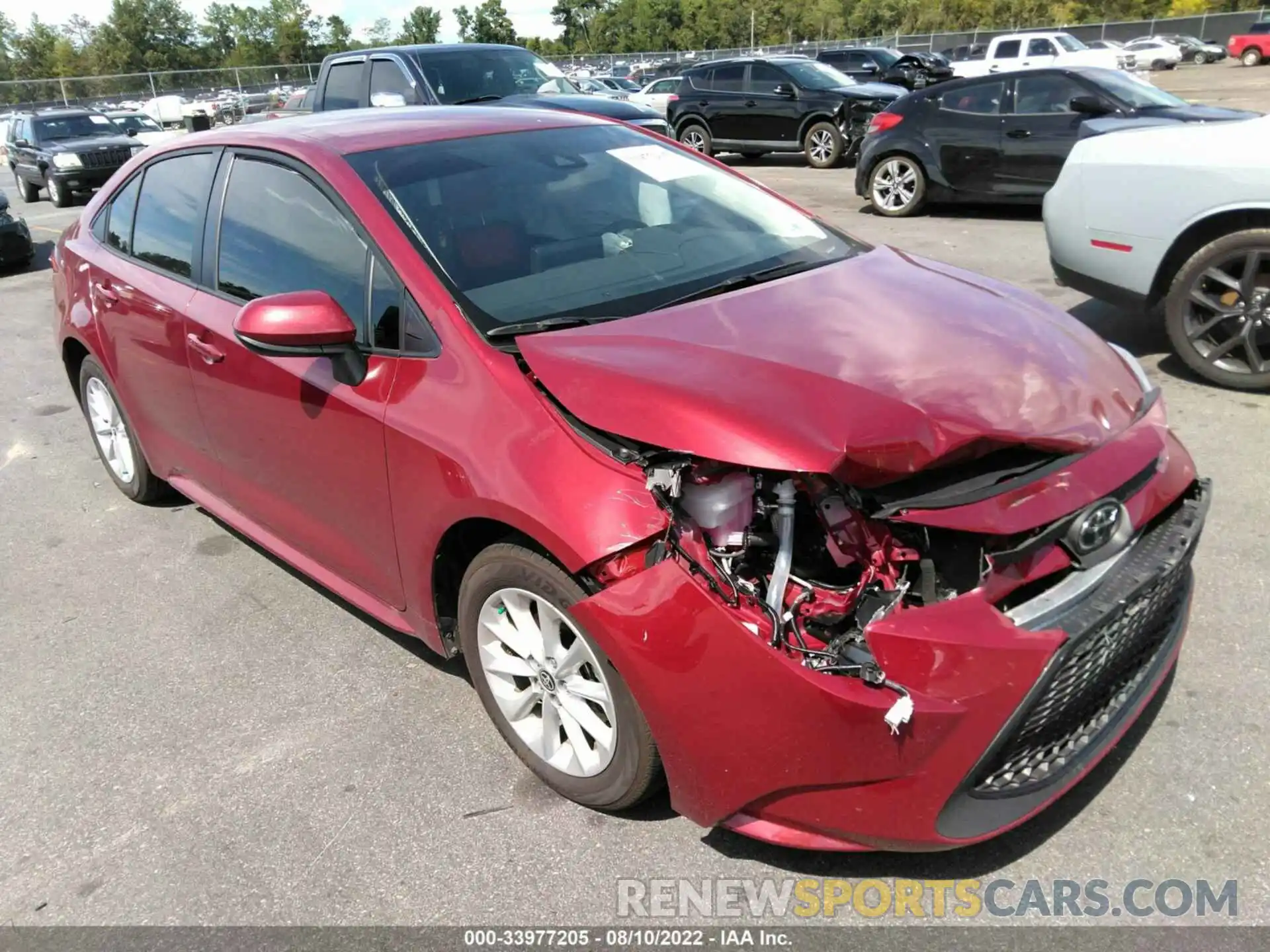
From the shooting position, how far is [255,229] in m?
3.38

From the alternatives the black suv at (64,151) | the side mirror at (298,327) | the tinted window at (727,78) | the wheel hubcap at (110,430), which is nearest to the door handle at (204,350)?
the side mirror at (298,327)

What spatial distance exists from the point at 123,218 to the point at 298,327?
7.33 ft

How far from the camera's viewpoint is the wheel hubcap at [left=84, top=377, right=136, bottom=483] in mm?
4637

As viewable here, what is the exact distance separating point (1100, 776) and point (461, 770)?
1772 mm

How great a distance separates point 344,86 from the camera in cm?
1102

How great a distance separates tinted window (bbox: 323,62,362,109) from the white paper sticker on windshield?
8122 mm

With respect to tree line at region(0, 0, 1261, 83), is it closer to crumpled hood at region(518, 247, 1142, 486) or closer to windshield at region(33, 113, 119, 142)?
windshield at region(33, 113, 119, 142)

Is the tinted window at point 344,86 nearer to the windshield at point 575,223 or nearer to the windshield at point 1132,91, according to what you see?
the windshield at point 1132,91

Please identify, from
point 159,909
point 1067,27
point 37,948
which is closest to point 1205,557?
point 159,909

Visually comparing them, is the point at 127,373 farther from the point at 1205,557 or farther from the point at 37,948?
the point at 1205,557

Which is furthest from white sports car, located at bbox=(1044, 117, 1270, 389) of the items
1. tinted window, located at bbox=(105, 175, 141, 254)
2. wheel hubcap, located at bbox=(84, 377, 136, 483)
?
wheel hubcap, located at bbox=(84, 377, 136, 483)

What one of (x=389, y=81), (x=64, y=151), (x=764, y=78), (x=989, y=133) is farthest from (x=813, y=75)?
(x=64, y=151)

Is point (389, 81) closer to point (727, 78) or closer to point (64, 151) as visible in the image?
point (727, 78)
